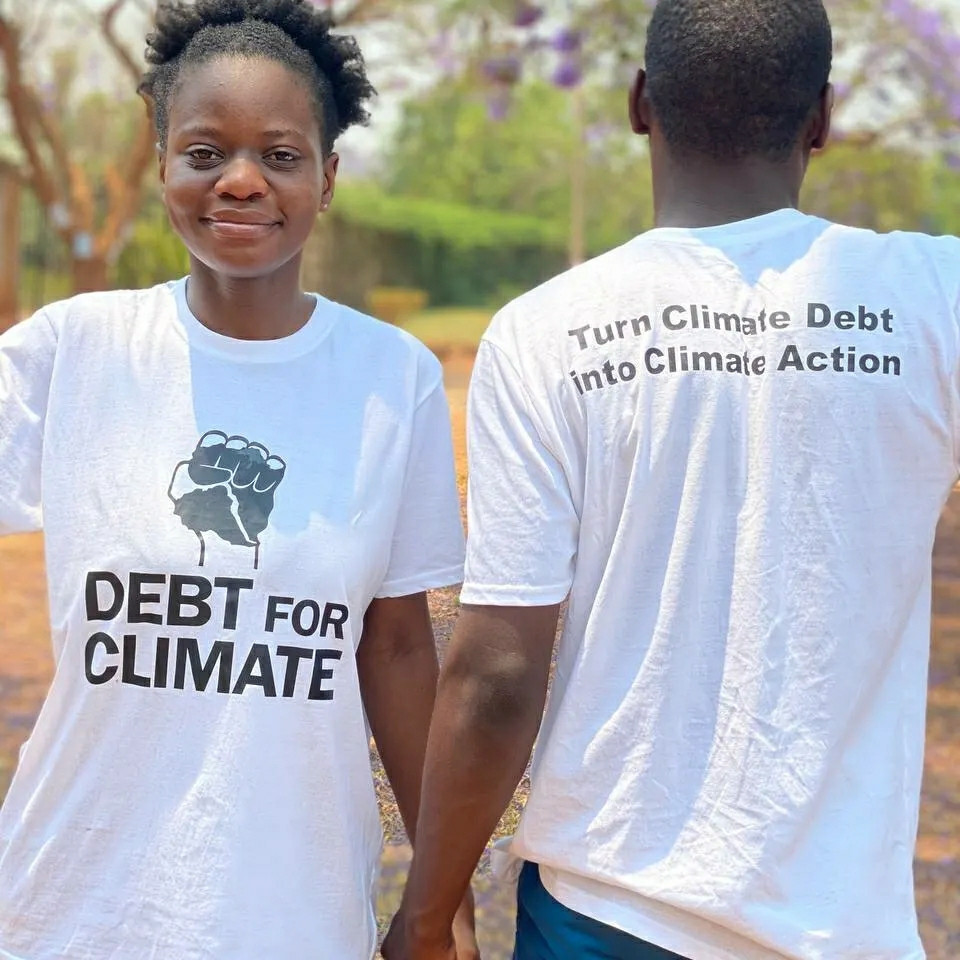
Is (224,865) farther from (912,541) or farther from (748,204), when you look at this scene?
(748,204)

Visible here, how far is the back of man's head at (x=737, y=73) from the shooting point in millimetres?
1645

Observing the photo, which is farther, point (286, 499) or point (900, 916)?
point (286, 499)

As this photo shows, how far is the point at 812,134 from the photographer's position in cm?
173

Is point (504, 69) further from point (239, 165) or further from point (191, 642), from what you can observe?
point (191, 642)

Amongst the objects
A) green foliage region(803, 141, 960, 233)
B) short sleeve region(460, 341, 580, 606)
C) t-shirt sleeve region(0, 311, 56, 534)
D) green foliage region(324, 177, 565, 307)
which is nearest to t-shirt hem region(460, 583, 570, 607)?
short sleeve region(460, 341, 580, 606)

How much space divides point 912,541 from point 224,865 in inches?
34.5

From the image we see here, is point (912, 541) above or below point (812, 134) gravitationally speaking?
below

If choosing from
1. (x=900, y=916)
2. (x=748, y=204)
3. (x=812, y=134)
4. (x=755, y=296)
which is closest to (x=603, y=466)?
(x=755, y=296)

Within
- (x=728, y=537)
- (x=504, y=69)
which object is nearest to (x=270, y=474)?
(x=728, y=537)

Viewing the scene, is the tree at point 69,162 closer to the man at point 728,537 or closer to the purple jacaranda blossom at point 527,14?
the purple jacaranda blossom at point 527,14

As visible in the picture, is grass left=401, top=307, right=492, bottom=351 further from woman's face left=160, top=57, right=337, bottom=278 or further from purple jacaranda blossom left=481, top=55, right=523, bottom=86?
woman's face left=160, top=57, right=337, bottom=278

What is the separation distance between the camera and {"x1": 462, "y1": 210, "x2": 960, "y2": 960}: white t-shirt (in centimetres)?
158

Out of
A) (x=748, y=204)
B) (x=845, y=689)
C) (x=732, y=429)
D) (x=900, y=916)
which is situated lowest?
(x=900, y=916)

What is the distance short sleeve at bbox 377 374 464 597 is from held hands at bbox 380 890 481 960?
1.34 feet
